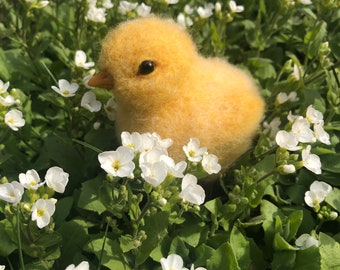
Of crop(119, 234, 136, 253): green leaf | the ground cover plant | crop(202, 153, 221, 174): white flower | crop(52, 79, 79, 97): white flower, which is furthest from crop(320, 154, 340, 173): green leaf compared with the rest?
crop(52, 79, 79, 97): white flower

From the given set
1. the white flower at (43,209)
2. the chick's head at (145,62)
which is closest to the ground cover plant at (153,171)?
the white flower at (43,209)

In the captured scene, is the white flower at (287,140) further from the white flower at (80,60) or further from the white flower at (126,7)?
the white flower at (126,7)

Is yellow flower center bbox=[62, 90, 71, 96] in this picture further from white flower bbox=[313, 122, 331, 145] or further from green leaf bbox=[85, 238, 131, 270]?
white flower bbox=[313, 122, 331, 145]

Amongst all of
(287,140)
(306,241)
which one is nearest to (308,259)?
(306,241)

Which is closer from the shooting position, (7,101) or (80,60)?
(7,101)

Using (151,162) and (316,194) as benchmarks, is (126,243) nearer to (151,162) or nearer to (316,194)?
(151,162)

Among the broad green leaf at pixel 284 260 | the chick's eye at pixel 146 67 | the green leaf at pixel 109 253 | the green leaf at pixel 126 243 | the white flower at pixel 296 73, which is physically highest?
the chick's eye at pixel 146 67
